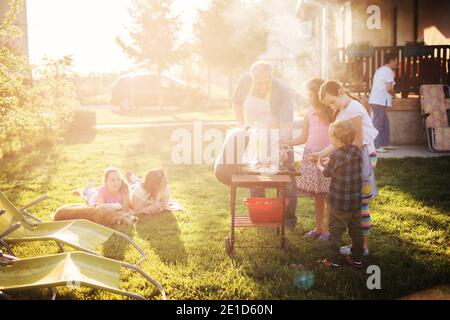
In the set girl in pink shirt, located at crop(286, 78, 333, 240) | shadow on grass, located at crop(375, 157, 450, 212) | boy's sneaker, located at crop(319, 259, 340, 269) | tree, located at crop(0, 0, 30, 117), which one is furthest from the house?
tree, located at crop(0, 0, 30, 117)

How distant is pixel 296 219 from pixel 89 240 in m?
→ 2.58

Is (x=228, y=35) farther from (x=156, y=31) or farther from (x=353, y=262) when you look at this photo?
(x=353, y=262)

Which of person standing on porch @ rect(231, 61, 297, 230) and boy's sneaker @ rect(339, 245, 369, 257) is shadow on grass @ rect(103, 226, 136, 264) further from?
boy's sneaker @ rect(339, 245, 369, 257)

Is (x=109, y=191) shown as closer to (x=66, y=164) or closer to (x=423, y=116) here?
(x=66, y=164)

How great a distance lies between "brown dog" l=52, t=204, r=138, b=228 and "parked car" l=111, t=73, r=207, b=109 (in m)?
17.3

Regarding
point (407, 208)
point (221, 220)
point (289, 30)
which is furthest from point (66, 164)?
point (289, 30)

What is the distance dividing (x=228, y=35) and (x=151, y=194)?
2306 cm

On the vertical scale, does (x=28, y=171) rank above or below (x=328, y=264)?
above

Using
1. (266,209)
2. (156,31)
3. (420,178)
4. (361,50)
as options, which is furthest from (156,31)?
(266,209)

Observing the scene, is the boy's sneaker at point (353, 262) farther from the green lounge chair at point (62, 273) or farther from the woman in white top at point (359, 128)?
the green lounge chair at point (62, 273)

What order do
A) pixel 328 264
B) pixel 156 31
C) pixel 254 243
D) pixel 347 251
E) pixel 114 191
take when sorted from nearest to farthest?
pixel 328 264 → pixel 347 251 → pixel 254 243 → pixel 114 191 → pixel 156 31

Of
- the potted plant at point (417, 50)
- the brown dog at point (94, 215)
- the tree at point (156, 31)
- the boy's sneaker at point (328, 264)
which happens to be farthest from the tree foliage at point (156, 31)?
the boy's sneaker at point (328, 264)

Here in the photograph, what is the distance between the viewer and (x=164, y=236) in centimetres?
564

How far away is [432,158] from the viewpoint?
964 centimetres
